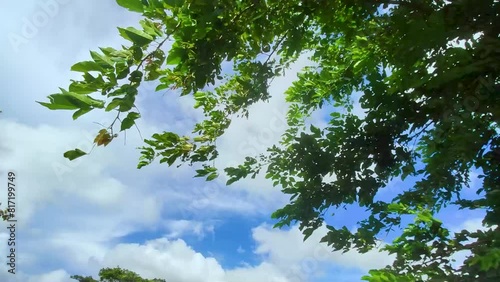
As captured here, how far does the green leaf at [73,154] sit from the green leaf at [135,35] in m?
0.69

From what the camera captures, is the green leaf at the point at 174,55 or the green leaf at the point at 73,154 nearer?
the green leaf at the point at 73,154

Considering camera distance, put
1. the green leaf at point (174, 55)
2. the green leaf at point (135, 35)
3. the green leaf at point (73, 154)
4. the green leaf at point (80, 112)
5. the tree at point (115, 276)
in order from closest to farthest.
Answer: the green leaf at point (80, 112) → the green leaf at point (135, 35) → the green leaf at point (73, 154) → the green leaf at point (174, 55) → the tree at point (115, 276)

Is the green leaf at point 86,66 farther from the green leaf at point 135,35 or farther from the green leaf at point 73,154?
the green leaf at point 73,154

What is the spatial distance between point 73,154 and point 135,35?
76 cm

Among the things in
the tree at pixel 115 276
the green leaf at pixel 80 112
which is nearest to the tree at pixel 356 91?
the green leaf at pixel 80 112

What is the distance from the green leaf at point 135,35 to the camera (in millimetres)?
2070

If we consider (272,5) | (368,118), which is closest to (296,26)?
(272,5)

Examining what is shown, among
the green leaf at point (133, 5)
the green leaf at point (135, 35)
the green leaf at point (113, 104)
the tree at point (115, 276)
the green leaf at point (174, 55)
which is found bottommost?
the green leaf at point (113, 104)

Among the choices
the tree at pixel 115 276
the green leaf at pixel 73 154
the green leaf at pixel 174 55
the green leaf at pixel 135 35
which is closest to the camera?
the green leaf at pixel 135 35

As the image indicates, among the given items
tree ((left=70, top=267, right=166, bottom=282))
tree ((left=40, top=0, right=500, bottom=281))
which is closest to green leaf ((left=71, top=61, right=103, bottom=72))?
tree ((left=40, top=0, right=500, bottom=281))

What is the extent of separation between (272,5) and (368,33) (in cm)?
143

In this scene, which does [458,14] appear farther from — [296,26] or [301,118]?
[301,118]

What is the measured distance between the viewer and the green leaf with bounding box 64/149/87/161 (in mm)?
2229

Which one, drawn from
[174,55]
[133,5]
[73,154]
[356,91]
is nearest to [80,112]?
[73,154]
